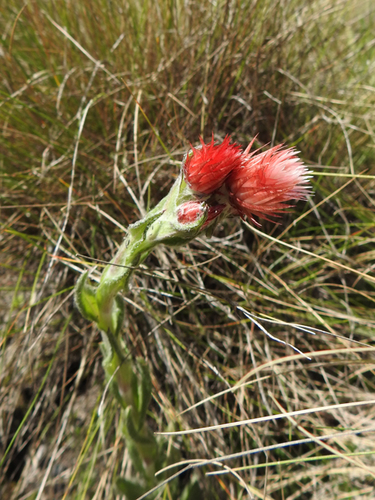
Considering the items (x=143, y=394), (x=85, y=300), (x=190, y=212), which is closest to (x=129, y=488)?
(x=143, y=394)

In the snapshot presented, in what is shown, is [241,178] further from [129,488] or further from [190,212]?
[129,488]

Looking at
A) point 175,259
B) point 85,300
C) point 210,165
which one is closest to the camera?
point 210,165

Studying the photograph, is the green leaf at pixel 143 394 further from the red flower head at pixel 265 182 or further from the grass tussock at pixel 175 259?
the red flower head at pixel 265 182

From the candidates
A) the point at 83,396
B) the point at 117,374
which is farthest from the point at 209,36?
the point at 83,396

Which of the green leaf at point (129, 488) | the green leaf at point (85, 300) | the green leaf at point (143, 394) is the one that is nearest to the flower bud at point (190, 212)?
the green leaf at point (85, 300)

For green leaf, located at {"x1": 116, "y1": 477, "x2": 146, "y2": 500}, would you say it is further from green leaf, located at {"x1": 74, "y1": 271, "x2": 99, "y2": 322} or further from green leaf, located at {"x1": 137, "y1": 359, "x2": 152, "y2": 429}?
green leaf, located at {"x1": 74, "y1": 271, "x2": 99, "y2": 322}

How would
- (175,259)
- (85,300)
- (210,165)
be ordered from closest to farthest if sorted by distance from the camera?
(210,165) → (85,300) → (175,259)
